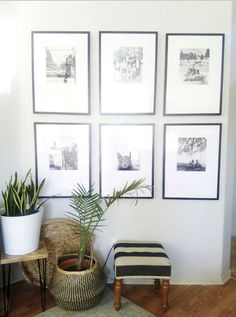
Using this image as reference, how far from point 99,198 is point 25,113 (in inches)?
36.9

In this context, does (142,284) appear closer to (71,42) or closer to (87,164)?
(87,164)

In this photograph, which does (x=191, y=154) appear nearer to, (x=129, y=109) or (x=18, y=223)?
(x=129, y=109)

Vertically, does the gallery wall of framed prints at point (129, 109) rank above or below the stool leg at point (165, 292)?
above

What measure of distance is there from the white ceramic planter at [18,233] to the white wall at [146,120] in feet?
1.46

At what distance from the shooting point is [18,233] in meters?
1.92

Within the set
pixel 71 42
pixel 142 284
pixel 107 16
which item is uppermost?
pixel 107 16

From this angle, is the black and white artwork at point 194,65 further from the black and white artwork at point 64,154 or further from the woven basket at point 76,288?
the woven basket at point 76,288

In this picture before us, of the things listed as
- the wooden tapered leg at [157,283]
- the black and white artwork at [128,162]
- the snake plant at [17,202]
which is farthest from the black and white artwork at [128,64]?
the wooden tapered leg at [157,283]

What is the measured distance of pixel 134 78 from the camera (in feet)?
7.41

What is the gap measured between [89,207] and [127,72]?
113cm

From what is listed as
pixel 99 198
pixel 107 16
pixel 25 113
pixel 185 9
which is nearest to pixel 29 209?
pixel 99 198

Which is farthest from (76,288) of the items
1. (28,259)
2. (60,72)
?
(60,72)

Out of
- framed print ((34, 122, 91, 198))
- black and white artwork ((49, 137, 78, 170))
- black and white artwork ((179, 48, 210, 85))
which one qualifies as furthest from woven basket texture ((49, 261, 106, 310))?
black and white artwork ((179, 48, 210, 85))

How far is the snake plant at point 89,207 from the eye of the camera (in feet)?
7.02
